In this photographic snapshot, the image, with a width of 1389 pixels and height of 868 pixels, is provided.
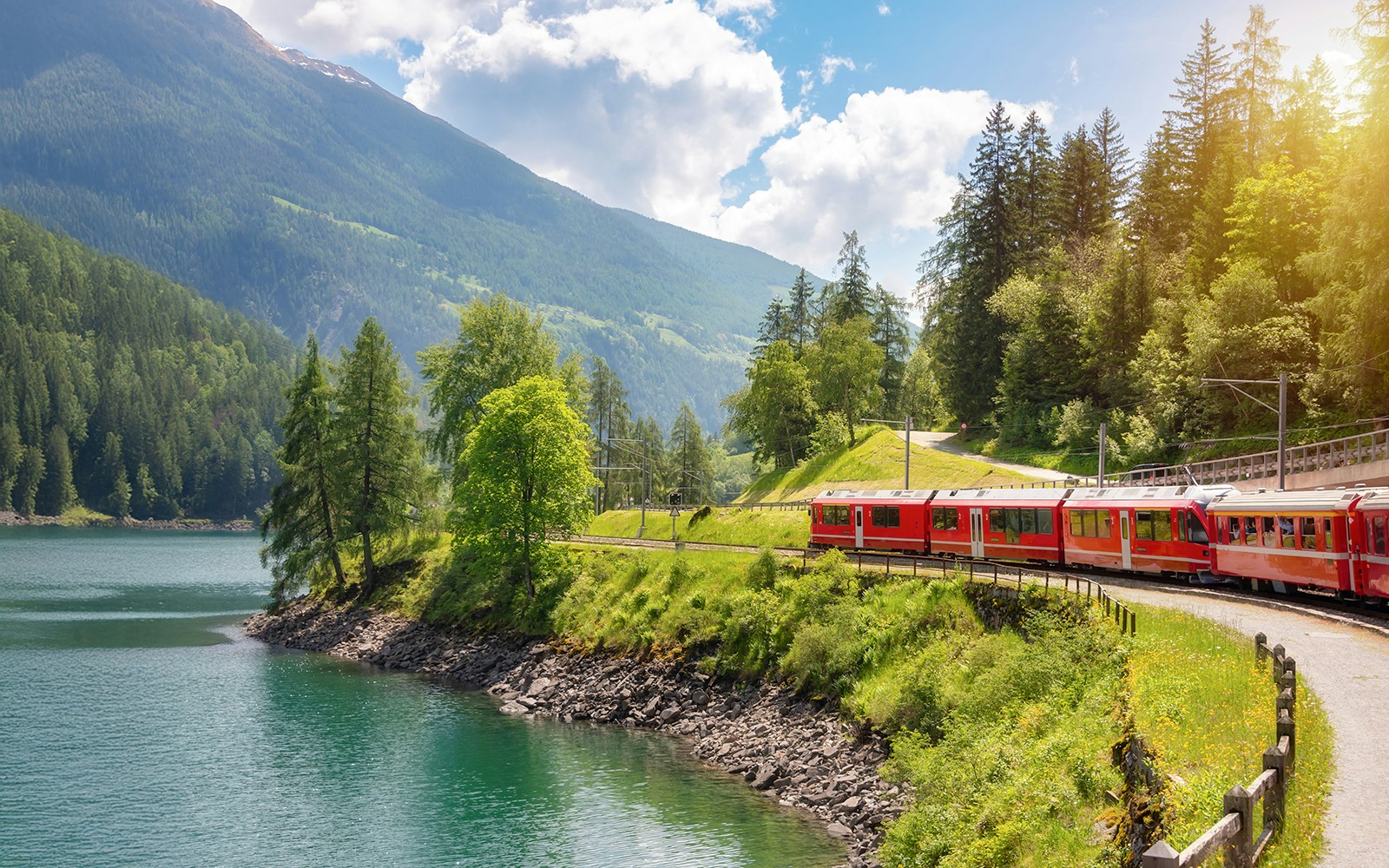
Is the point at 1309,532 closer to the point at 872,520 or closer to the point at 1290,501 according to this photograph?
the point at 1290,501

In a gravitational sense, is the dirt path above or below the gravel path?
above

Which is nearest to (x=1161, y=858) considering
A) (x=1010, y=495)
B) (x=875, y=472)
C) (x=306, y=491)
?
(x=1010, y=495)

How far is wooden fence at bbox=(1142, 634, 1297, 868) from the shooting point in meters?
9.39

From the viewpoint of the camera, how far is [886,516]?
54875mm

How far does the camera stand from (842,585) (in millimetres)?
42656

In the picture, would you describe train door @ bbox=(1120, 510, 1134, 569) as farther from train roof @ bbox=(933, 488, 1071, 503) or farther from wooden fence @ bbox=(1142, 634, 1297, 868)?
wooden fence @ bbox=(1142, 634, 1297, 868)

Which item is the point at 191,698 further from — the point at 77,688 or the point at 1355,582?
the point at 1355,582

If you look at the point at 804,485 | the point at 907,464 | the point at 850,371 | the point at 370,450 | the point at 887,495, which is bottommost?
the point at 887,495

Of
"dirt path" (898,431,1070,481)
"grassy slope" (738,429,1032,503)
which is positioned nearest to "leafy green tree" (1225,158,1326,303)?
"dirt path" (898,431,1070,481)

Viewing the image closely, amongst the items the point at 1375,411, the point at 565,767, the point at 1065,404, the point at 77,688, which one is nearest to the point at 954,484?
the point at 1065,404

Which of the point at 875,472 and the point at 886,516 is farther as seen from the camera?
the point at 875,472

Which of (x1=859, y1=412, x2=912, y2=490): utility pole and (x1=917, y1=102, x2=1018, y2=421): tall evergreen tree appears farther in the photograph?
(x1=917, y1=102, x2=1018, y2=421): tall evergreen tree

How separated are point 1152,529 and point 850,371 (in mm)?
56070

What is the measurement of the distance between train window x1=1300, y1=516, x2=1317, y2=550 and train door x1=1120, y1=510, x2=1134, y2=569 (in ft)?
29.2
